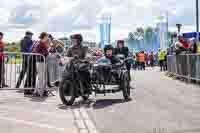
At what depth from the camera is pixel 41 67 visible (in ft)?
51.2

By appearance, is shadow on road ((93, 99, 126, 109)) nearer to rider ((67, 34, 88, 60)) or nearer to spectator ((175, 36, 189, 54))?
rider ((67, 34, 88, 60))

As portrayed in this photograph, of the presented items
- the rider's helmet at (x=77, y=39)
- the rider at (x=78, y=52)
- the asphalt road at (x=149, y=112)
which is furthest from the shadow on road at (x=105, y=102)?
the rider's helmet at (x=77, y=39)

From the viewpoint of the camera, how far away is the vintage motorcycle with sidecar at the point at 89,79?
1327cm

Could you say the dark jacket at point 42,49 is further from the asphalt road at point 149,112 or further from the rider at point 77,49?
the asphalt road at point 149,112

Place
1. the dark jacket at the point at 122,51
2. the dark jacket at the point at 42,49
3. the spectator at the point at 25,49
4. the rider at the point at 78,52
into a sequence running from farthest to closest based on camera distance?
the dark jacket at the point at 122,51
the spectator at the point at 25,49
the dark jacket at the point at 42,49
the rider at the point at 78,52

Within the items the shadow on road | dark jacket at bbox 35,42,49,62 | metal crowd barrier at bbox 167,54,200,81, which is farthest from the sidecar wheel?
metal crowd barrier at bbox 167,54,200,81

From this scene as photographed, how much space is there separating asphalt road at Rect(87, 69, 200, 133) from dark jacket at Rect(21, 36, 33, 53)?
3.06 meters

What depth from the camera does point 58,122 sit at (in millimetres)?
10477

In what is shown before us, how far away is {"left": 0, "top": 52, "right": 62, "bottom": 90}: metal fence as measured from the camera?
15.7 m

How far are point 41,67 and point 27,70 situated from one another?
628 mm

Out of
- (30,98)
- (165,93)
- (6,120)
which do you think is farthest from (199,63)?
(6,120)

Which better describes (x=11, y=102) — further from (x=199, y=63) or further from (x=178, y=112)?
(x=199, y=63)

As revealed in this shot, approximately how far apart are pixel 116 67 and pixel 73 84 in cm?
177

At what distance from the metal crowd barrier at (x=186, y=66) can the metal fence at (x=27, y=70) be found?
16.8 ft
